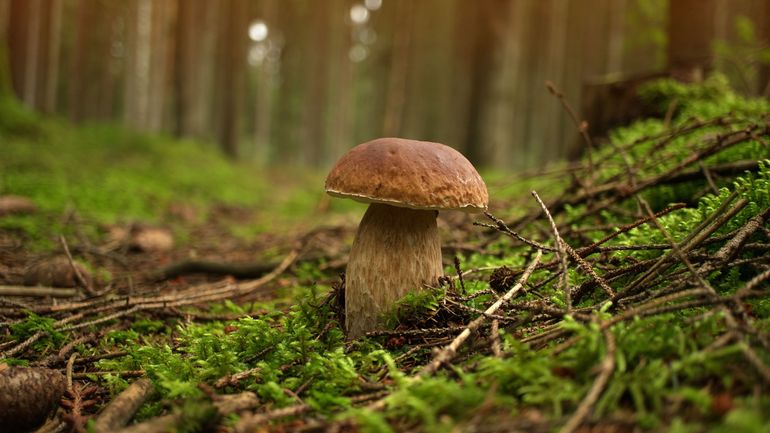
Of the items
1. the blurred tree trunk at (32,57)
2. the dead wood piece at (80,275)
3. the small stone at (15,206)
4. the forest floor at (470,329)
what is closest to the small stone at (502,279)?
the forest floor at (470,329)

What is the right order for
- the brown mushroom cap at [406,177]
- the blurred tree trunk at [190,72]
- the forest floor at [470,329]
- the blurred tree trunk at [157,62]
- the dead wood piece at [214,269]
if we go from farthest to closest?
the blurred tree trunk at [157,62]
the blurred tree trunk at [190,72]
the dead wood piece at [214,269]
the brown mushroom cap at [406,177]
the forest floor at [470,329]

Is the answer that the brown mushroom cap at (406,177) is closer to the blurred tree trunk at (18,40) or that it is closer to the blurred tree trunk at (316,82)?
the blurred tree trunk at (18,40)

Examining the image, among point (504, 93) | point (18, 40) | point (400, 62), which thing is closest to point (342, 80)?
point (400, 62)

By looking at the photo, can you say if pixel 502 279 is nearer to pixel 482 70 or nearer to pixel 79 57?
pixel 482 70

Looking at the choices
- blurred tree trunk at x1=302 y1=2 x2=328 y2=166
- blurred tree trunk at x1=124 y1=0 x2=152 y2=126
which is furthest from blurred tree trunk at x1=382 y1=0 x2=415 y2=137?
blurred tree trunk at x1=124 y1=0 x2=152 y2=126

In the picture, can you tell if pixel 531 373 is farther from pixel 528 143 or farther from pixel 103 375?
pixel 528 143

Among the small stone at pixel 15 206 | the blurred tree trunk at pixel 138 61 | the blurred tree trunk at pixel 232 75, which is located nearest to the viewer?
the small stone at pixel 15 206
